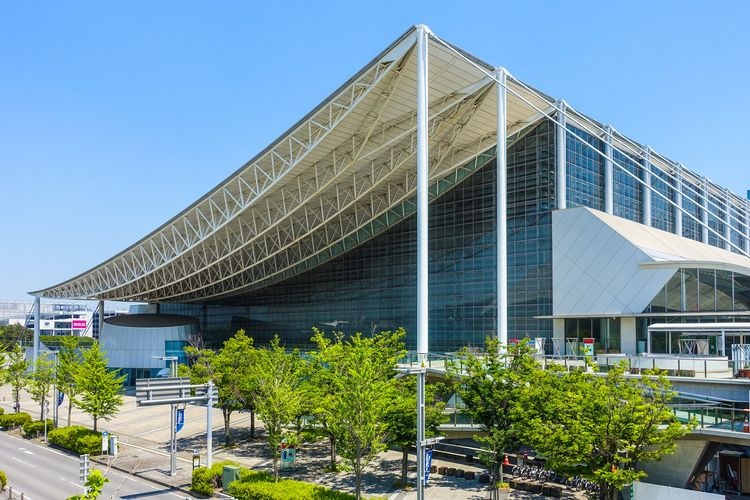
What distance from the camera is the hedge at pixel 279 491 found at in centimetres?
2552

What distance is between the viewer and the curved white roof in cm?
4019

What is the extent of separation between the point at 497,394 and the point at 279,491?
31.3 feet

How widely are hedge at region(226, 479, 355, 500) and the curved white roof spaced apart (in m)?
21.9

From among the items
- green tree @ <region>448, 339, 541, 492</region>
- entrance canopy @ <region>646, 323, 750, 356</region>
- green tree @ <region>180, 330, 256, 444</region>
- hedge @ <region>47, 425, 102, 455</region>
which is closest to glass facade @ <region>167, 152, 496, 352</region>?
green tree @ <region>180, 330, 256, 444</region>

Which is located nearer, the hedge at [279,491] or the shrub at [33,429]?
the hedge at [279,491]

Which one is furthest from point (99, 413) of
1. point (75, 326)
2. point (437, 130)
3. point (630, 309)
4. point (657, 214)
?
point (75, 326)

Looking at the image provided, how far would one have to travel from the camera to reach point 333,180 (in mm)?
47406

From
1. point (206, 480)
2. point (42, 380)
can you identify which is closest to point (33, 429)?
point (42, 380)

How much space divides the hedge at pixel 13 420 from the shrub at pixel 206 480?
23170 mm

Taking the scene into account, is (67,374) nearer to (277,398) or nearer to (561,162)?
(277,398)

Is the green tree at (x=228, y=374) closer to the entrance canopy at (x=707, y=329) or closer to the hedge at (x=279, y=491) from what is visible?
the hedge at (x=279, y=491)

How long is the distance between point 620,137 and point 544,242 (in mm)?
12225

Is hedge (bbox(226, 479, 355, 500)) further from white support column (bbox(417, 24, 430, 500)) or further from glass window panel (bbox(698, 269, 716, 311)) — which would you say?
glass window panel (bbox(698, 269, 716, 311))

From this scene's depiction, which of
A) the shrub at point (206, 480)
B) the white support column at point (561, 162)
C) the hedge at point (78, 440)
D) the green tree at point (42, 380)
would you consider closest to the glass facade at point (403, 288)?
the white support column at point (561, 162)
